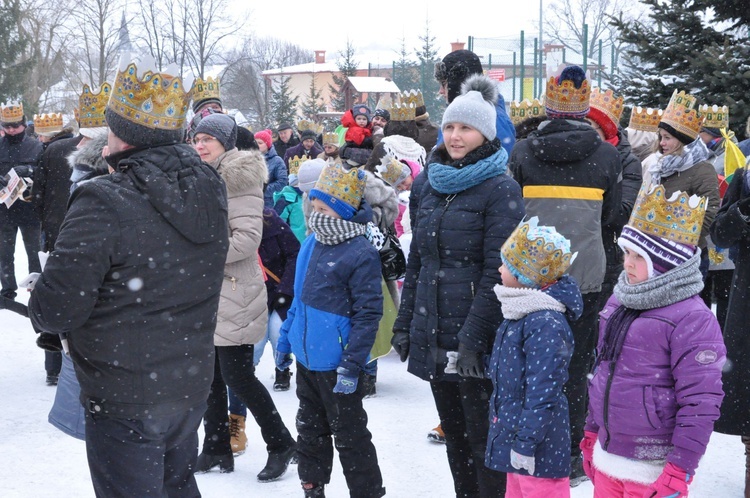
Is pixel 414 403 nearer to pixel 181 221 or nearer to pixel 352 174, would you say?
pixel 352 174

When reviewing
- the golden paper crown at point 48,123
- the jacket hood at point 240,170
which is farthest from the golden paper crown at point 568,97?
the golden paper crown at point 48,123

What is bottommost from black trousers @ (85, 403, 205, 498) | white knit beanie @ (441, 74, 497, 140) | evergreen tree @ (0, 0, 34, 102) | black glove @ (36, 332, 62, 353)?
black trousers @ (85, 403, 205, 498)

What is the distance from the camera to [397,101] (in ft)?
29.5

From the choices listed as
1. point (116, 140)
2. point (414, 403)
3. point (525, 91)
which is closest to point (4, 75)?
point (525, 91)

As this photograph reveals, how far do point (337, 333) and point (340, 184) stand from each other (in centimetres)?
80

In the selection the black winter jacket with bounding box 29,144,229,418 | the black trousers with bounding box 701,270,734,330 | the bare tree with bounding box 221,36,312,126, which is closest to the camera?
the black winter jacket with bounding box 29,144,229,418

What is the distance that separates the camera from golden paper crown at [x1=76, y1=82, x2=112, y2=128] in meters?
5.09

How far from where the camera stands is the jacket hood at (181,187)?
286 centimetres

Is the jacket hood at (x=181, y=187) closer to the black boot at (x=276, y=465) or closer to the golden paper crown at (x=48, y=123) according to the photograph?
the black boot at (x=276, y=465)

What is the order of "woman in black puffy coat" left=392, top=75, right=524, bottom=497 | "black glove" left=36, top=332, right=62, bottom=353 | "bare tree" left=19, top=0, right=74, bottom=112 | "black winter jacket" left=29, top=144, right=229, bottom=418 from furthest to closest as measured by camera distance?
"bare tree" left=19, top=0, right=74, bottom=112 → "woman in black puffy coat" left=392, top=75, right=524, bottom=497 → "black glove" left=36, top=332, right=62, bottom=353 → "black winter jacket" left=29, top=144, right=229, bottom=418

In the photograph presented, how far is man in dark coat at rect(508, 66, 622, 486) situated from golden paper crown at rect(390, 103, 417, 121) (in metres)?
4.14

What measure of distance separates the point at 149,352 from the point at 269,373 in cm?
442

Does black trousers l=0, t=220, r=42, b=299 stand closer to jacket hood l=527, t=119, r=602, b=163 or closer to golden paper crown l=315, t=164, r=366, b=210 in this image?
golden paper crown l=315, t=164, r=366, b=210

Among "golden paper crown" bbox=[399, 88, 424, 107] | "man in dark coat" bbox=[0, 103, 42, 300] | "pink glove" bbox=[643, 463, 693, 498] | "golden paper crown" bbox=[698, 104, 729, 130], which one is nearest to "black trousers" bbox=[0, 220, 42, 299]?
"man in dark coat" bbox=[0, 103, 42, 300]
